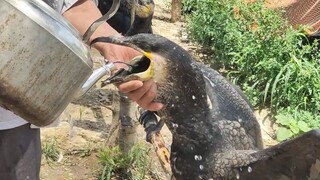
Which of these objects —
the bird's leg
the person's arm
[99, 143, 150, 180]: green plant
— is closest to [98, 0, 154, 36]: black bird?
the bird's leg

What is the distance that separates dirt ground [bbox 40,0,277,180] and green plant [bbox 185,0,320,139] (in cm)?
22

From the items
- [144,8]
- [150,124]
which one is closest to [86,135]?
[144,8]

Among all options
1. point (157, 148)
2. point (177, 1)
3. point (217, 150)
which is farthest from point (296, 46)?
point (217, 150)

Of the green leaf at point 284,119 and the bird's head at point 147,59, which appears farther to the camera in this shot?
the green leaf at point 284,119

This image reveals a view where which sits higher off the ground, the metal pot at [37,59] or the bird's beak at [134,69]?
the metal pot at [37,59]

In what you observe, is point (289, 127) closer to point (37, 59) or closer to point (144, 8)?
point (144, 8)

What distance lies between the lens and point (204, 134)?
2.07 m

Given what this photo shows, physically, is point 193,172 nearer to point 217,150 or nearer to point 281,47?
point 217,150

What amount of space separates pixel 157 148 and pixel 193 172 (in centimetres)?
46

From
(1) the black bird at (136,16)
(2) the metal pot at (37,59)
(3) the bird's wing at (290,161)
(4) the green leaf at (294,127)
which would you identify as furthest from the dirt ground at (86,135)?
(2) the metal pot at (37,59)

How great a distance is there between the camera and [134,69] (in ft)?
6.21

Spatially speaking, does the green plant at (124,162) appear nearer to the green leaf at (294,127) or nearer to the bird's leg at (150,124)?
the bird's leg at (150,124)

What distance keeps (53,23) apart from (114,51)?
0.66 metres

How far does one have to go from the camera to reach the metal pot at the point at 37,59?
4.44ft
